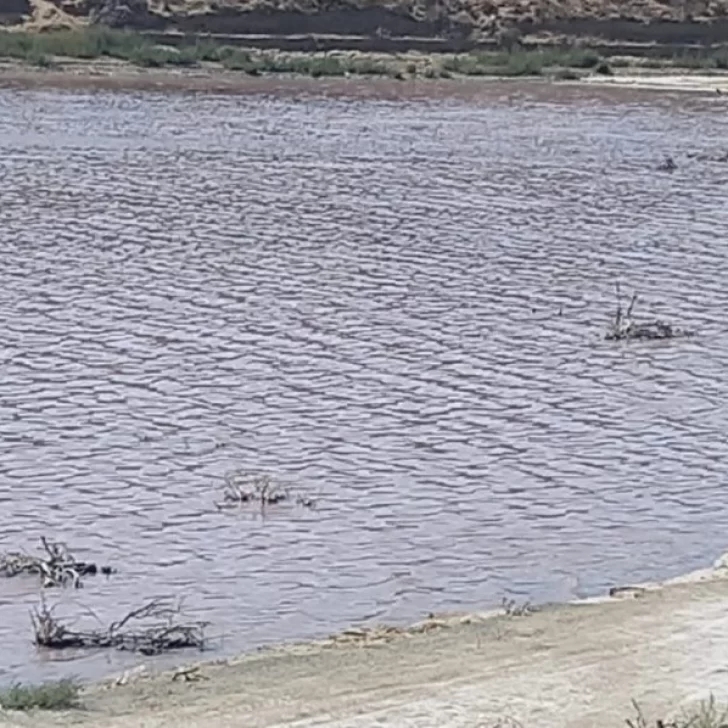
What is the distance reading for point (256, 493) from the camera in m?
13.5

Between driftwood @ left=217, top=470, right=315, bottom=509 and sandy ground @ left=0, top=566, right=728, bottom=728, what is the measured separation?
112 inches

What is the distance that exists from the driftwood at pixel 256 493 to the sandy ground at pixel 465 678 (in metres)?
2.84

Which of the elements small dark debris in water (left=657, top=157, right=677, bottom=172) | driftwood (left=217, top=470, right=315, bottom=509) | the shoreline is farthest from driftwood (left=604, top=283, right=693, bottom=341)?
the shoreline

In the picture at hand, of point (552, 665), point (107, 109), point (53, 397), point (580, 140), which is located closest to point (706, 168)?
point (580, 140)

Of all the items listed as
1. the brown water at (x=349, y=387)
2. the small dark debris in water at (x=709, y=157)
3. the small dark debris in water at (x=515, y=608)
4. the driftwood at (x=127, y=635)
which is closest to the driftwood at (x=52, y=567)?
the brown water at (x=349, y=387)

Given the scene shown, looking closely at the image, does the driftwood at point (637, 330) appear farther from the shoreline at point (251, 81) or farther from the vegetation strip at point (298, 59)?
the vegetation strip at point (298, 59)

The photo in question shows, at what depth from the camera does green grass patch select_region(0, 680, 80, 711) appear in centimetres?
868

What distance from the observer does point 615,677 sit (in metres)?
9.08

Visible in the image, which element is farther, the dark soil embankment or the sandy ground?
the dark soil embankment

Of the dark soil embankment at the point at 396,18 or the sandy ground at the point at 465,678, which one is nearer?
the sandy ground at the point at 465,678

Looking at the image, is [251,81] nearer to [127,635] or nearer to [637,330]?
[637,330]

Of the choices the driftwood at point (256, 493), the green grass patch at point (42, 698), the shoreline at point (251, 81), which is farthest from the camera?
the shoreline at point (251, 81)

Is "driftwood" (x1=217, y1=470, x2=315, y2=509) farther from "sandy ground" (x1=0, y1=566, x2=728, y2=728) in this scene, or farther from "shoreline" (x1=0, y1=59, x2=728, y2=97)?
"shoreline" (x1=0, y1=59, x2=728, y2=97)

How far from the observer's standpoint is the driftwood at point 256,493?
13.4 metres
